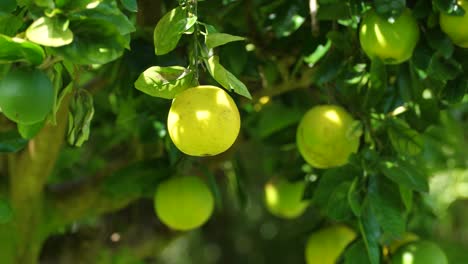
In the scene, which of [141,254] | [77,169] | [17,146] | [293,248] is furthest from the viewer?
[293,248]

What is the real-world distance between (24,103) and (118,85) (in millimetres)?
683

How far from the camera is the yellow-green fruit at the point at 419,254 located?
1665mm

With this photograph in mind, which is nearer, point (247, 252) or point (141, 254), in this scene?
point (141, 254)

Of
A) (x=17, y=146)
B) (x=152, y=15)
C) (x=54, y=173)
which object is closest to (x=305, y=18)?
(x=152, y=15)

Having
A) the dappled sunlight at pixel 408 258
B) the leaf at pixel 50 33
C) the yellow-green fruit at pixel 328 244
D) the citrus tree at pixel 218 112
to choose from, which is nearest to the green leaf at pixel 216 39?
the citrus tree at pixel 218 112

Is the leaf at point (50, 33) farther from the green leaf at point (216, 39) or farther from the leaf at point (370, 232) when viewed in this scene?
the leaf at point (370, 232)

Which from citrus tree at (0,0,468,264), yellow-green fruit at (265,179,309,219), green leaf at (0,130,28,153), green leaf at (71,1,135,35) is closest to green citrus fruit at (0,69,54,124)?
citrus tree at (0,0,468,264)

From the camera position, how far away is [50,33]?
1.08 metres

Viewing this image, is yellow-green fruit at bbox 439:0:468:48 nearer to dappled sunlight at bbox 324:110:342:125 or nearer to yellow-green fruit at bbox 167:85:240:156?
dappled sunlight at bbox 324:110:342:125

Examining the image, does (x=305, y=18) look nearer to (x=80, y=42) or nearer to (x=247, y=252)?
(x=80, y=42)

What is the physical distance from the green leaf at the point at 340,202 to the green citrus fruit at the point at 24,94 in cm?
67

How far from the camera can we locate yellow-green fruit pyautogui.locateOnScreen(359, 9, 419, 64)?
4.84 feet

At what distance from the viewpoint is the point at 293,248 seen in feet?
14.6

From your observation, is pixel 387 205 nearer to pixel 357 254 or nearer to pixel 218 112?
pixel 357 254
